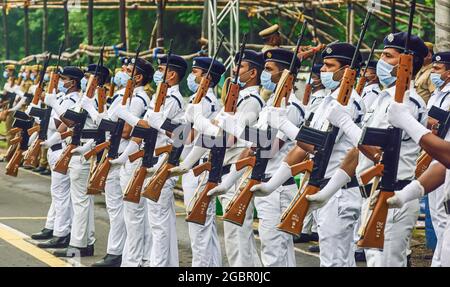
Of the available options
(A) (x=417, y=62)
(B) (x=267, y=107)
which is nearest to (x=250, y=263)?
(B) (x=267, y=107)

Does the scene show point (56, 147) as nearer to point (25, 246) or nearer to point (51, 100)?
point (51, 100)

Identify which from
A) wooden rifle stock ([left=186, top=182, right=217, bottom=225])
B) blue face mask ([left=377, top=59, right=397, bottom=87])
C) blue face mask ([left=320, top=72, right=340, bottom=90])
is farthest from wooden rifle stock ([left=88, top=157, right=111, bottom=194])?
blue face mask ([left=377, top=59, right=397, bottom=87])

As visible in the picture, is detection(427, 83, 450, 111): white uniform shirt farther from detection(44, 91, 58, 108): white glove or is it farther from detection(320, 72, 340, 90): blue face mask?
detection(44, 91, 58, 108): white glove

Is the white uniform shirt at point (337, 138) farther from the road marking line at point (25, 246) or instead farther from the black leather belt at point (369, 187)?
the road marking line at point (25, 246)

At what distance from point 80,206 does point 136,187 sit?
1938 mm

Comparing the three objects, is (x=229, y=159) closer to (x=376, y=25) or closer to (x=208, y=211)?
(x=208, y=211)

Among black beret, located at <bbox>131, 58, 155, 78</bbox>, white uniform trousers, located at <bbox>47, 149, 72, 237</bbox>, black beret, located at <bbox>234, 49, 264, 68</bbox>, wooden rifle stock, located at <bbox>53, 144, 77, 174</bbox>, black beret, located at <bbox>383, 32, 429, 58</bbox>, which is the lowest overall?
white uniform trousers, located at <bbox>47, 149, 72, 237</bbox>

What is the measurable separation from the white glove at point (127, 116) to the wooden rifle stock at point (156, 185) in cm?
77

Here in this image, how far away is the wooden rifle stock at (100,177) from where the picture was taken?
11469mm

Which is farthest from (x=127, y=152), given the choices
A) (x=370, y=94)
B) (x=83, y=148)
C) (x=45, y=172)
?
(x=45, y=172)

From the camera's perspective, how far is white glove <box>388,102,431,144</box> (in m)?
7.20

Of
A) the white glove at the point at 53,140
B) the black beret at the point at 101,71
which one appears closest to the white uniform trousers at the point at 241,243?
the black beret at the point at 101,71

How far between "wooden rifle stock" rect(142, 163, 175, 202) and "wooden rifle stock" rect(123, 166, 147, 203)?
0.34 metres
